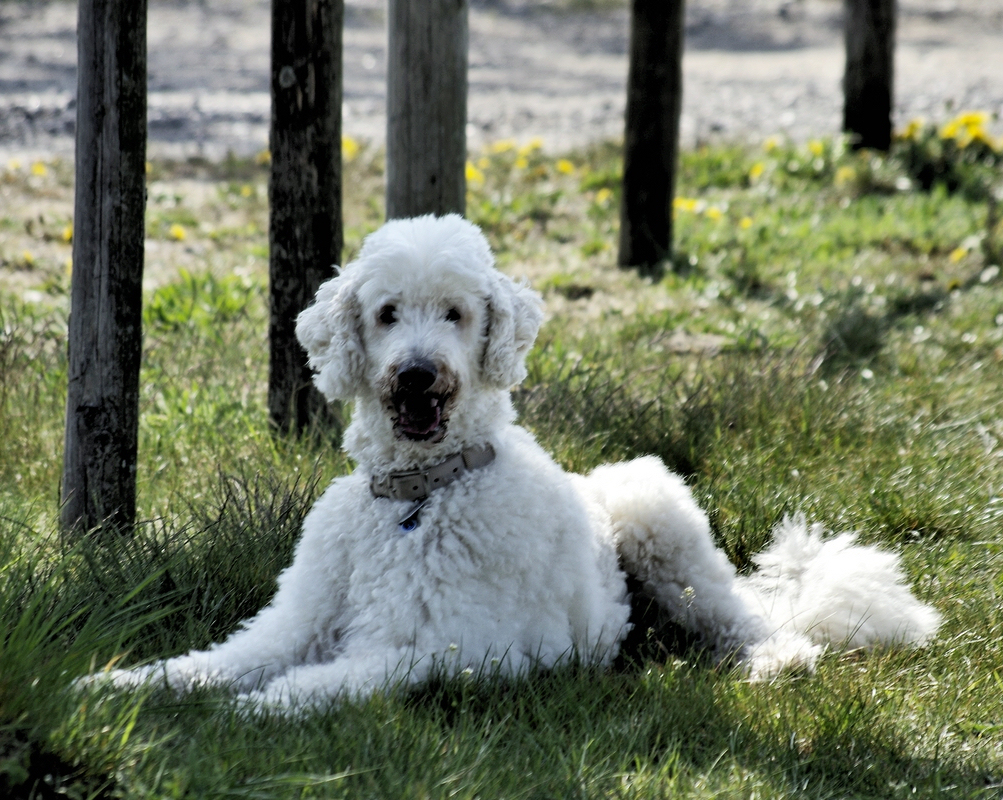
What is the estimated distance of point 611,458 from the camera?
500 centimetres

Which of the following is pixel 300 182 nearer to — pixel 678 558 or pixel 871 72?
pixel 678 558

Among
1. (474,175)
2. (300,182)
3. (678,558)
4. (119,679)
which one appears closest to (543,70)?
(474,175)

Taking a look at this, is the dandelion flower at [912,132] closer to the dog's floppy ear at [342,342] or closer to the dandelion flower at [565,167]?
the dandelion flower at [565,167]

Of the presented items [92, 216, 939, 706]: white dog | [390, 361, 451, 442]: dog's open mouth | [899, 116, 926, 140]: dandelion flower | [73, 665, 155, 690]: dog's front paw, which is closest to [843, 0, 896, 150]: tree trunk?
[899, 116, 926, 140]: dandelion flower

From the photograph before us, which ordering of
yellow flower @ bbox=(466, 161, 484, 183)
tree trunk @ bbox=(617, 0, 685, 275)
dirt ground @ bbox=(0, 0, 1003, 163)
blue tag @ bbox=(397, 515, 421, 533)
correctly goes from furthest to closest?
dirt ground @ bbox=(0, 0, 1003, 163), yellow flower @ bbox=(466, 161, 484, 183), tree trunk @ bbox=(617, 0, 685, 275), blue tag @ bbox=(397, 515, 421, 533)

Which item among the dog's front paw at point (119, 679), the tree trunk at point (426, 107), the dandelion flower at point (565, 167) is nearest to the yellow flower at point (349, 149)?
the dandelion flower at point (565, 167)

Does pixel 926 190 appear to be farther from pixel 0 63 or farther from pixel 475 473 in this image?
pixel 0 63

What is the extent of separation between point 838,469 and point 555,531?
1848 millimetres

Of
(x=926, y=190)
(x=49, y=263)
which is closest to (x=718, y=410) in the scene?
(x=49, y=263)

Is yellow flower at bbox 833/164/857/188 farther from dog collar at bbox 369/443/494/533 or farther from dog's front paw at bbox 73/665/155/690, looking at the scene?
dog's front paw at bbox 73/665/155/690

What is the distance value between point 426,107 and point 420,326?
2.13m

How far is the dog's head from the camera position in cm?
325

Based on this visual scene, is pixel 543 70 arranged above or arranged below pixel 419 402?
above

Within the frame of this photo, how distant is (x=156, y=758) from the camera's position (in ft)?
8.10
